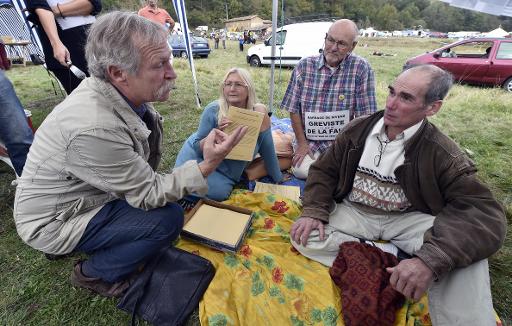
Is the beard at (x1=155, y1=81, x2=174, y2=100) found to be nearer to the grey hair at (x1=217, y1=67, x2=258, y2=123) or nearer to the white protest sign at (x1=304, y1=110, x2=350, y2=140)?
the grey hair at (x1=217, y1=67, x2=258, y2=123)

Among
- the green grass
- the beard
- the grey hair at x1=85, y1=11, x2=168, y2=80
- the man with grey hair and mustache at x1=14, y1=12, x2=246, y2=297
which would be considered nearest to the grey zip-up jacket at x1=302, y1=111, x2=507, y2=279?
the green grass

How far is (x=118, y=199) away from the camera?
1949mm

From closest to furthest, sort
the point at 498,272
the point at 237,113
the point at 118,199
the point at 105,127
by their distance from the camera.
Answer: the point at 105,127
the point at 118,199
the point at 498,272
the point at 237,113

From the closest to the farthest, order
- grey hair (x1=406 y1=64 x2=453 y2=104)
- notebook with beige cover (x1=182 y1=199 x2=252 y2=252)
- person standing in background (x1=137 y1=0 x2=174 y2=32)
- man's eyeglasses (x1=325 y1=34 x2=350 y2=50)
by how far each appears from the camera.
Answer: grey hair (x1=406 y1=64 x2=453 y2=104) < notebook with beige cover (x1=182 y1=199 x2=252 y2=252) < man's eyeglasses (x1=325 y1=34 x2=350 y2=50) < person standing in background (x1=137 y1=0 x2=174 y2=32)

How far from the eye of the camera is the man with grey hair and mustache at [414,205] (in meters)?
1.64

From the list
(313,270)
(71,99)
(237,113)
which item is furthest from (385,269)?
(71,99)

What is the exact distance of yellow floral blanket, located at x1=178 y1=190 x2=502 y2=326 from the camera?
1828 mm

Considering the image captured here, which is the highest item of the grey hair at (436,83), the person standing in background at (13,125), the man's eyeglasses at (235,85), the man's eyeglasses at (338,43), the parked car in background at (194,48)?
the man's eyeglasses at (338,43)

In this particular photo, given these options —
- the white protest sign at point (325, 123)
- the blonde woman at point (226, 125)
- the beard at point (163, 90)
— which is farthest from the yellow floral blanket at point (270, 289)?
the white protest sign at point (325, 123)

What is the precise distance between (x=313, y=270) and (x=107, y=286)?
4.83ft

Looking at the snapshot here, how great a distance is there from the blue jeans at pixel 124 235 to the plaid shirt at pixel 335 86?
2101mm

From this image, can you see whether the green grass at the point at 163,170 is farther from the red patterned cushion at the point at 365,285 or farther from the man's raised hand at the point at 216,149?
the man's raised hand at the point at 216,149

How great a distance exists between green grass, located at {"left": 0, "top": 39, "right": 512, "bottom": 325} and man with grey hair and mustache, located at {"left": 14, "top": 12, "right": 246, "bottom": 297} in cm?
18

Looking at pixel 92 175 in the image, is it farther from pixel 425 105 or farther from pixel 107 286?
pixel 425 105
